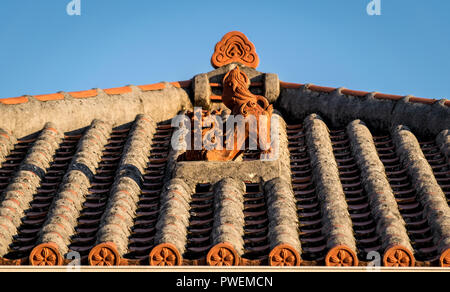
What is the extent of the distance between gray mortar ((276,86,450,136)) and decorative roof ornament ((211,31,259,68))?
2.74 ft

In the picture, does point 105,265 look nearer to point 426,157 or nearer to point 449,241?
point 449,241

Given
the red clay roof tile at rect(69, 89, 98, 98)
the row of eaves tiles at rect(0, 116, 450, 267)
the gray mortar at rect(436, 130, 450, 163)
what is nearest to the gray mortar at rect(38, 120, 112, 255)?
the row of eaves tiles at rect(0, 116, 450, 267)

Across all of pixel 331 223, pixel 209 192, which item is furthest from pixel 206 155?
pixel 331 223

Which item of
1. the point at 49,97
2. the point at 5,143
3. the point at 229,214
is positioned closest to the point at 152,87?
the point at 49,97

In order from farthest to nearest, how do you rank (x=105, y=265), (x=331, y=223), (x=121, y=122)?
(x=121, y=122), (x=331, y=223), (x=105, y=265)

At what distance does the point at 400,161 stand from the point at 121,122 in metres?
5.08

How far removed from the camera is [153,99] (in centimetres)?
1831

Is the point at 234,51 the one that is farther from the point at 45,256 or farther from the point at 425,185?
the point at 45,256

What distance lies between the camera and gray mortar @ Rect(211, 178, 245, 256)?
12578 mm

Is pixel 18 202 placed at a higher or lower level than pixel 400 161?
lower

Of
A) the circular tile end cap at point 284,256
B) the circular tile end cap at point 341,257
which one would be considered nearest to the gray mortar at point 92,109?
the circular tile end cap at point 284,256

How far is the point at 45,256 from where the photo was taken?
12.2 meters

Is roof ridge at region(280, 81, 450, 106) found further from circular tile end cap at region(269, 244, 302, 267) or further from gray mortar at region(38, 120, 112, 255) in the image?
circular tile end cap at region(269, 244, 302, 267)
